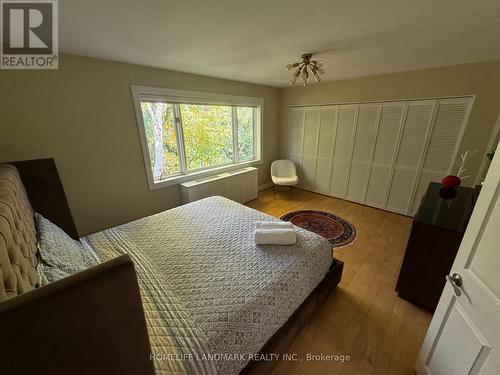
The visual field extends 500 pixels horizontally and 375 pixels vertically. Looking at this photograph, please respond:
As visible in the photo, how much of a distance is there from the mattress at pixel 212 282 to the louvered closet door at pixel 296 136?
2.65 m

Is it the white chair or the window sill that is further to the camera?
the white chair

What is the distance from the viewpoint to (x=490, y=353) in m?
0.78

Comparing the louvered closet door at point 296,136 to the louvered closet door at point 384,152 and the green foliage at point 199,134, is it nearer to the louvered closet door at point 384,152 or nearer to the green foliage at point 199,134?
the green foliage at point 199,134

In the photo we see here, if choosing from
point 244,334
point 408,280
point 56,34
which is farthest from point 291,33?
point 408,280

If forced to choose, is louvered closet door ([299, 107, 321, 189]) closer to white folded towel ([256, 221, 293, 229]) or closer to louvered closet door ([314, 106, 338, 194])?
louvered closet door ([314, 106, 338, 194])

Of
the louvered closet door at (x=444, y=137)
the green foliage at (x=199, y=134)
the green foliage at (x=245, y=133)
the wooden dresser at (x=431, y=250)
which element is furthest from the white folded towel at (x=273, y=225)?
the louvered closet door at (x=444, y=137)

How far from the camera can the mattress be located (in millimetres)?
997

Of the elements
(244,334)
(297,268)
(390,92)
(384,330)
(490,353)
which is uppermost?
(390,92)

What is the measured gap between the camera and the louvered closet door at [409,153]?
285 centimetres

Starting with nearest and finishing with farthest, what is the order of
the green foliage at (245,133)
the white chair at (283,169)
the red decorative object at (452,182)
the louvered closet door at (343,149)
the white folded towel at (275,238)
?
the white folded towel at (275,238) < the red decorative object at (452,182) < the louvered closet door at (343,149) < the green foliage at (245,133) < the white chair at (283,169)

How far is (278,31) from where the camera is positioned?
1.50 meters

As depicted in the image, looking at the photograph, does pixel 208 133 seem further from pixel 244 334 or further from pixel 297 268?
pixel 244 334

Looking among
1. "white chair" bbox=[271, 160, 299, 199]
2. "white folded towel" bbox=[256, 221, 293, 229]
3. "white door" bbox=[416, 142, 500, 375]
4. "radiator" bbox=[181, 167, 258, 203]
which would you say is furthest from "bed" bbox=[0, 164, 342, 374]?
"white chair" bbox=[271, 160, 299, 199]

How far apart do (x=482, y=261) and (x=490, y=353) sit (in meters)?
0.35
